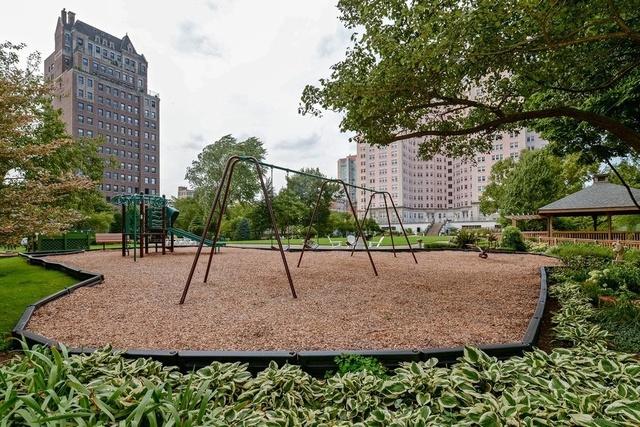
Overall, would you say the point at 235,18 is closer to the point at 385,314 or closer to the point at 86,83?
the point at 385,314

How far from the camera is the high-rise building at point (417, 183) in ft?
292

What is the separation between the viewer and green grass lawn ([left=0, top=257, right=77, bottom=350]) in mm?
4207

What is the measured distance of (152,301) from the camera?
5.30m

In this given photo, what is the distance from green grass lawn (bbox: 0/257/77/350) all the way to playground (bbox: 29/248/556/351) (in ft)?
0.97

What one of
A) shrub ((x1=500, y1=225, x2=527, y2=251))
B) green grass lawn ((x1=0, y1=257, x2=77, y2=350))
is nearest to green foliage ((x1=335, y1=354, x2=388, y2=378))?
green grass lawn ((x1=0, y1=257, x2=77, y2=350))

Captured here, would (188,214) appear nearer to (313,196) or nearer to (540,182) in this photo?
(313,196)

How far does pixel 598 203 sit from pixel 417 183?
270ft

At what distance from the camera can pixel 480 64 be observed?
5285 millimetres

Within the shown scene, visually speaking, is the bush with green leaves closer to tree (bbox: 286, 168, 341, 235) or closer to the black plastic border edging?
the black plastic border edging

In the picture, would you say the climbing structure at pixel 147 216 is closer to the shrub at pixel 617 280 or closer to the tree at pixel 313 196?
the shrub at pixel 617 280

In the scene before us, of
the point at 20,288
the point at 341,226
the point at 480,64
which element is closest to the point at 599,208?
the point at 480,64

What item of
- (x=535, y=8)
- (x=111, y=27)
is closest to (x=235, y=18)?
(x=535, y=8)

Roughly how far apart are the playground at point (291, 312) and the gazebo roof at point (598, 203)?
12.7 metres

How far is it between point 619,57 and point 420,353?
7.82 m
